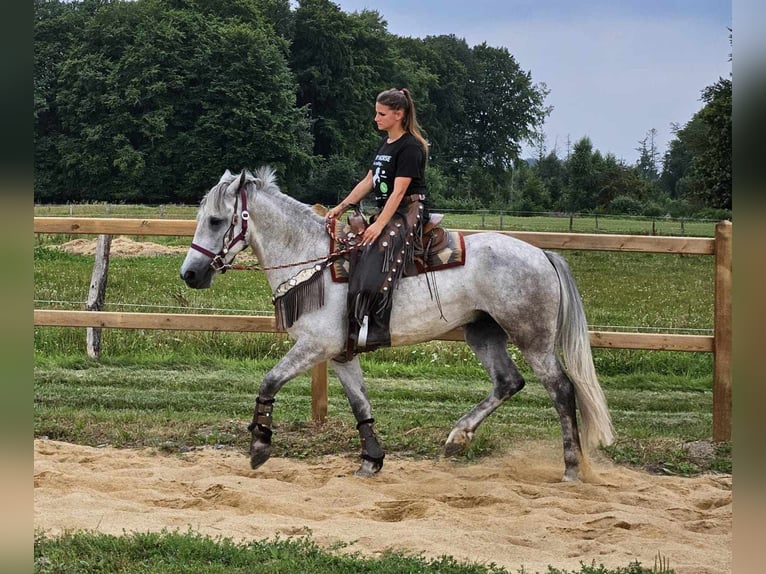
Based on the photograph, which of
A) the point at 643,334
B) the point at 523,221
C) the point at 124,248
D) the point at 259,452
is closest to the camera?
the point at 259,452

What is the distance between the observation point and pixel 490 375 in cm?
590

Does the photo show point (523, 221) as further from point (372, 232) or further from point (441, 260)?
point (372, 232)

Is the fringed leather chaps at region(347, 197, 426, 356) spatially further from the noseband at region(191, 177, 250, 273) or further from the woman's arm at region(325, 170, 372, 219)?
the noseband at region(191, 177, 250, 273)

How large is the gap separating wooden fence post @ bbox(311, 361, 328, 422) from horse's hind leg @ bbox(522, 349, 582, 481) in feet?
6.76

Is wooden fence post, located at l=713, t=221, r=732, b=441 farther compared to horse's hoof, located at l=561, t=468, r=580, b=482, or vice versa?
wooden fence post, located at l=713, t=221, r=732, b=441

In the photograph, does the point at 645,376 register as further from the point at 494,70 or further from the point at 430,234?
the point at 494,70

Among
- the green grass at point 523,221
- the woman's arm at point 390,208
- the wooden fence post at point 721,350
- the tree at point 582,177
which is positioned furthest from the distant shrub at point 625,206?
the woman's arm at point 390,208

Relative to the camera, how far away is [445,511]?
4.86 m

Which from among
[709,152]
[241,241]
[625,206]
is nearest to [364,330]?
[241,241]

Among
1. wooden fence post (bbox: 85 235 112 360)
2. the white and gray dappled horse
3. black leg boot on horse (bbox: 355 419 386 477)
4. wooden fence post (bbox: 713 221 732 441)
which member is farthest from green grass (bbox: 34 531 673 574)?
wooden fence post (bbox: 85 235 112 360)

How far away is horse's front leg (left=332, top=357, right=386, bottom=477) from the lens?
580cm

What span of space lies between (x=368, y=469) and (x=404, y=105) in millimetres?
2477

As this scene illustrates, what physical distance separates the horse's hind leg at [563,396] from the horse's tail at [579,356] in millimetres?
78

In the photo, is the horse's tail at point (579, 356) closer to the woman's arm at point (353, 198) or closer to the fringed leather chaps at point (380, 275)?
the fringed leather chaps at point (380, 275)
